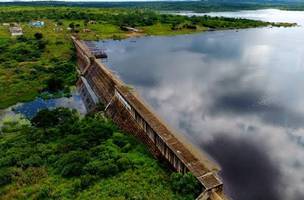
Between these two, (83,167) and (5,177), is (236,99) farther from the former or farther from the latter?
(5,177)

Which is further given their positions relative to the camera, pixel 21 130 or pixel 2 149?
pixel 21 130

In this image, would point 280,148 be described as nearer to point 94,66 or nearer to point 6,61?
point 94,66

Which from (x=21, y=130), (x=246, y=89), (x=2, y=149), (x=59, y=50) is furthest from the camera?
(x=59, y=50)

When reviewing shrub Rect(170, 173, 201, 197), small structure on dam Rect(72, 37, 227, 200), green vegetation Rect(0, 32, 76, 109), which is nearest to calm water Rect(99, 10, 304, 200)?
small structure on dam Rect(72, 37, 227, 200)

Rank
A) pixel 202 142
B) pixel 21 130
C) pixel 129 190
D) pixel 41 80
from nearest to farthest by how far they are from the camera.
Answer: pixel 129 190
pixel 202 142
pixel 21 130
pixel 41 80

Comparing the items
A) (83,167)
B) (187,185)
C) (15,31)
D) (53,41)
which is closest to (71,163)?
(83,167)

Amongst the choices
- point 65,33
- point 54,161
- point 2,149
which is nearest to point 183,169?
point 54,161
